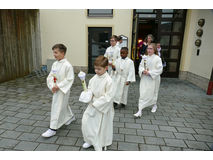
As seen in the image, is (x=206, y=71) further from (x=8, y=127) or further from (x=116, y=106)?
(x=8, y=127)

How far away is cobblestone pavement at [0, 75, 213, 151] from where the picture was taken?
2853 millimetres

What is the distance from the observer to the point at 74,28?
8469 mm

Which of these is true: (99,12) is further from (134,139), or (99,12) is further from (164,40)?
(134,139)

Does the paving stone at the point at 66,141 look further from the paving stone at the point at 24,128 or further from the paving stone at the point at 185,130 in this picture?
the paving stone at the point at 185,130

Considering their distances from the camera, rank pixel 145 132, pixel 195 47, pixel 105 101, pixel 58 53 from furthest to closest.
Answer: pixel 195 47 < pixel 145 132 < pixel 58 53 < pixel 105 101

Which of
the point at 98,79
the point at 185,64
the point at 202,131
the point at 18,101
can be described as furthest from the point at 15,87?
the point at 185,64

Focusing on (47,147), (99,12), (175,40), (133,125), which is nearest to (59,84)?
(47,147)

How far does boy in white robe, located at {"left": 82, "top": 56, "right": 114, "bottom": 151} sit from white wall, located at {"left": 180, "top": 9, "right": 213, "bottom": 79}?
220 inches

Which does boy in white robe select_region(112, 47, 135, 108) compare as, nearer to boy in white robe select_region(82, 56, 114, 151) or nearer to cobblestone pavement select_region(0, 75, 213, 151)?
A: cobblestone pavement select_region(0, 75, 213, 151)

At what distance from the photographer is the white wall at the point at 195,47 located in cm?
644

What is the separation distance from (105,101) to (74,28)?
22.9ft

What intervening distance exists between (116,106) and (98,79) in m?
2.26

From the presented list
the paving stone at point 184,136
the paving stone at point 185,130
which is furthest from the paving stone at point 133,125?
the paving stone at point 185,130

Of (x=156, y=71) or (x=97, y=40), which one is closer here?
(x=156, y=71)
